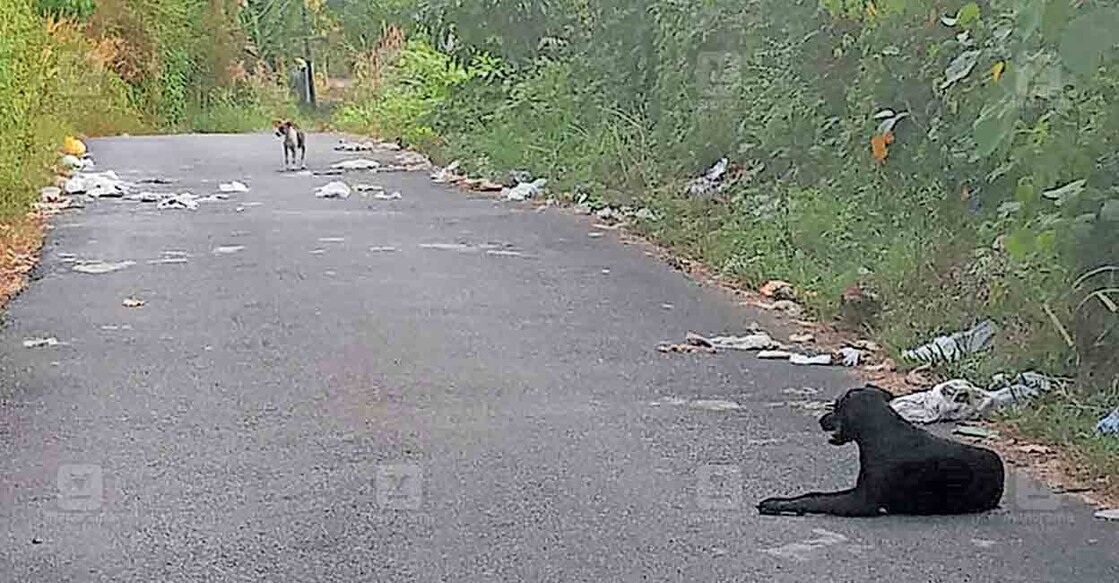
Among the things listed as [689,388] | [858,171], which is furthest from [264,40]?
[689,388]

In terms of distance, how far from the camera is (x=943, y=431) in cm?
714

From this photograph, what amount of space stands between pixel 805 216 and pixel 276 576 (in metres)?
7.11

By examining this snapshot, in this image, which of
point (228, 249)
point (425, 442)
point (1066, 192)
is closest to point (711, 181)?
point (228, 249)

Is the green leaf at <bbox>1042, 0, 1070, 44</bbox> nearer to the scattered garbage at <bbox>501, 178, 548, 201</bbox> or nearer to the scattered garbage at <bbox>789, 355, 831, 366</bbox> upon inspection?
the scattered garbage at <bbox>789, 355, 831, 366</bbox>

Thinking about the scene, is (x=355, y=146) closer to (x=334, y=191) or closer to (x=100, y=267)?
(x=334, y=191)

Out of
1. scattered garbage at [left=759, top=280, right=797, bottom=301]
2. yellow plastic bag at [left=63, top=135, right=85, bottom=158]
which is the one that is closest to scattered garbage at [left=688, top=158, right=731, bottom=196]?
scattered garbage at [left=759, top=280, right=797, bottom=301]

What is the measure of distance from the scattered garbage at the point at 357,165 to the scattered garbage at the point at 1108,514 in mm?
15521

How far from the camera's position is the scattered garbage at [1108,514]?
19.2 feet

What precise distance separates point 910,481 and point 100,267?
752 centimetres

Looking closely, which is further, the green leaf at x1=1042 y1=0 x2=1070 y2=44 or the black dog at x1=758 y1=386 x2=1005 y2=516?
the green leaf at x1=1042 y1=0 x2=1070 y2=44

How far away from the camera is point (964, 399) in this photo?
24.5 ft

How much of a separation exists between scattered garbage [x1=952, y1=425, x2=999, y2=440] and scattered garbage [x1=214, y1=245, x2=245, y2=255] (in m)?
6.79

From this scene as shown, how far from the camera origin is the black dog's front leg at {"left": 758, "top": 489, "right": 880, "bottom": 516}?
229 inches

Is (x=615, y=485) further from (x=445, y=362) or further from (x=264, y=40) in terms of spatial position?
(x=264, y=40)
